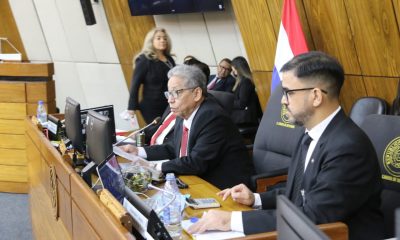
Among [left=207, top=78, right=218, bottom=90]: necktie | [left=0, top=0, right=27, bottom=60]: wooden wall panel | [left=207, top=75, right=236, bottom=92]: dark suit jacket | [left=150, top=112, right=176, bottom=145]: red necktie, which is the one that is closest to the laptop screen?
[left=150, top=112, right=176, bottom=145]: red necktie

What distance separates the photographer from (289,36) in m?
4.51

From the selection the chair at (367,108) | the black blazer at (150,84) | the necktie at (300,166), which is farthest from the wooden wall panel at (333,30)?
the necktie at (300,166)

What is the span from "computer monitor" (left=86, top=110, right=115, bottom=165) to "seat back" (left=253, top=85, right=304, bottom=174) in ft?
3.61

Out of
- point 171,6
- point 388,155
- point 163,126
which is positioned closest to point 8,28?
point 171,6

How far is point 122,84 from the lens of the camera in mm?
9664

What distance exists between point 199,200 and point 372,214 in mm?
752

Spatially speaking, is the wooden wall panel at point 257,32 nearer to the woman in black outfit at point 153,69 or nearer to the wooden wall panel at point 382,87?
the woman in black outfit at point 153,69

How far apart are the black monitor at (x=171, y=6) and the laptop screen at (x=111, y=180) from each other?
14.2 ft

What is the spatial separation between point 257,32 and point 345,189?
332 centimetres

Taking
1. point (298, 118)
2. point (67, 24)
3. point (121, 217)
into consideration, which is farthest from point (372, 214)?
point (67, 24)

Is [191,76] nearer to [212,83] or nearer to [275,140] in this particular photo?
[275,140]

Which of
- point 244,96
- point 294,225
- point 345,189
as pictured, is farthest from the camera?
point 244,96

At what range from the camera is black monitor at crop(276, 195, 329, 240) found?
3.27ft

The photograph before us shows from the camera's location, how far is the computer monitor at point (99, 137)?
2752 millimetres
